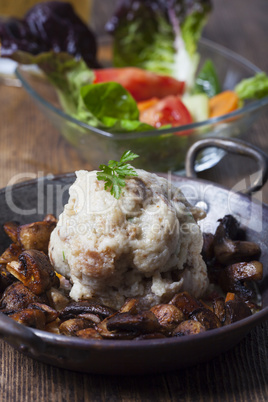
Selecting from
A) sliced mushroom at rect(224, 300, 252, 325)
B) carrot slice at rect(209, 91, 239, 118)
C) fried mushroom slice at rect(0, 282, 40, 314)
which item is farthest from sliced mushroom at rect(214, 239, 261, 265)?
carrot slice at rect(209, 91, 239, 118)

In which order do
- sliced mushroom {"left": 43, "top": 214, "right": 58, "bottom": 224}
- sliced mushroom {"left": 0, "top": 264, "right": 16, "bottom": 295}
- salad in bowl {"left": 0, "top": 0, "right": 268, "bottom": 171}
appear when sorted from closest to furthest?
sliced mushroom {"left": 0, "top": 264, "right": 16, "bottom": 295}, sliced mushroom {"left": 43, "top": 214, "right": 58, "bottom": 224}, salad in bowl {"left": 0, "top": 0, "right": 268, "bottom": 171}

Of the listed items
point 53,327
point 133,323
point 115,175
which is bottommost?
point 53,327

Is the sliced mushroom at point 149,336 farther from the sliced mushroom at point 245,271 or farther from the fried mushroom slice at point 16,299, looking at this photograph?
the sliced mushroom at point 245,271

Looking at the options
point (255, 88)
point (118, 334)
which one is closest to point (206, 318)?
point (118, 334)

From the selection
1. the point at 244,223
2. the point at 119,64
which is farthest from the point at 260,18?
the point at 244,223

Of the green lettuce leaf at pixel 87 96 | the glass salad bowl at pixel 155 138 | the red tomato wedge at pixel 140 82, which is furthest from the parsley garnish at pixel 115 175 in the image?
the red tomato wedge at pixel 140 82

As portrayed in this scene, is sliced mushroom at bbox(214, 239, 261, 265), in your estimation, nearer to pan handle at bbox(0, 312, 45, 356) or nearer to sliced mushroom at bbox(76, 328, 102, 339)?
sliced mushroom at bbox(76, 328, 102, 339)

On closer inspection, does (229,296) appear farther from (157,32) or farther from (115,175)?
(157,32)

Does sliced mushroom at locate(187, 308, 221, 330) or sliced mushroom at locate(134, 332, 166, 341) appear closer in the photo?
sliced mushroom at locate(134, 332, 166, 341)
